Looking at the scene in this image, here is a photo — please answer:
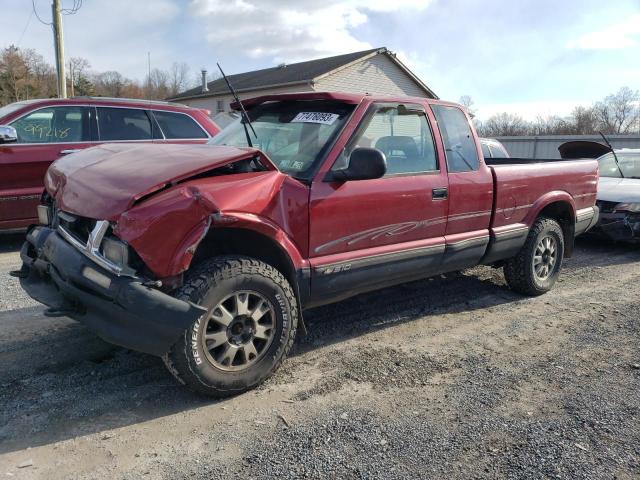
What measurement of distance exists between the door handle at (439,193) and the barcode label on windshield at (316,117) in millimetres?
1041

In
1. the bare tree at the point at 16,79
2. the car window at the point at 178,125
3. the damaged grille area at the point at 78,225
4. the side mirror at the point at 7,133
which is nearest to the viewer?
the damaged grille area at the point at 78,225

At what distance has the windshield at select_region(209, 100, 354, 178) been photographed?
3.61 meters

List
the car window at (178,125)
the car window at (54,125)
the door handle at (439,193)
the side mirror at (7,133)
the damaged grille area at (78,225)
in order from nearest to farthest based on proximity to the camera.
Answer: the damaged grille area at (78,225), the door handle at (439,193), the side mirror at (7,133), the car window at (54,125), the car window at (178,125)

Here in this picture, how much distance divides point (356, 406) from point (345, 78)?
75.9 ft

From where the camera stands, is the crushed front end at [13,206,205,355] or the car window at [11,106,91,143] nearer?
the crushed front end at [13,206,205,355]

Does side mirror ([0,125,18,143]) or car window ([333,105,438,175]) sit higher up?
side mirror ([0,125,18,143])

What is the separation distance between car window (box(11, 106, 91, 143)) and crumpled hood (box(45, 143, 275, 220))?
11.4 ft

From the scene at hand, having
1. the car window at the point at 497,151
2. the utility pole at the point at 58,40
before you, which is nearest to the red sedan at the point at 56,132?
the car window at the point at 497,151

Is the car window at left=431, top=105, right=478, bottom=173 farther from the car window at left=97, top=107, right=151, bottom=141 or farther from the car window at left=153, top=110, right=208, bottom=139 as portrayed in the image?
the car window at left=97, top=107, right=151, bottom=141

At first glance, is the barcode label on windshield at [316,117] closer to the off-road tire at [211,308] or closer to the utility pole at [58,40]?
the off-road tire at [211,308]

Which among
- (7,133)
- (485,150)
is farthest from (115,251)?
(485,150)

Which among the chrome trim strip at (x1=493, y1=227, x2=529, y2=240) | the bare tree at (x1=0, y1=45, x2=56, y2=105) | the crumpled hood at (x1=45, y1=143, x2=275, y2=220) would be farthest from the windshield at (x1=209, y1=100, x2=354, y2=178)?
the bare tree at (x1=0, y1=45, x2=56, y2=105)

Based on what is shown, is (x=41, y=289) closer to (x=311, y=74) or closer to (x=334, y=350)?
(x=334, y=350)

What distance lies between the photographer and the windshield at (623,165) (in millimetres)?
8781
